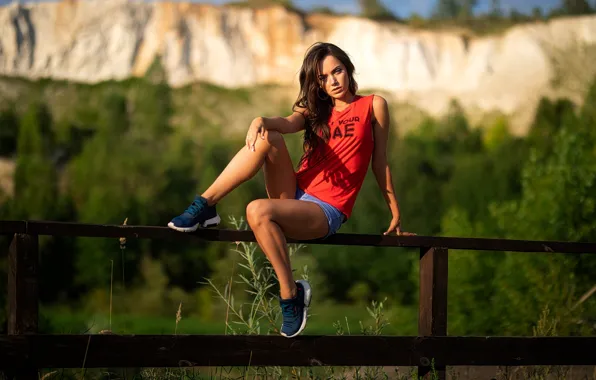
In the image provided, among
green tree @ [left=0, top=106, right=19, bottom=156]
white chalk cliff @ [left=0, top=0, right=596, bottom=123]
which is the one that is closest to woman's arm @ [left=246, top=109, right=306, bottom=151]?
green tree @ [left=0, top=106, right=19, bottom=156]

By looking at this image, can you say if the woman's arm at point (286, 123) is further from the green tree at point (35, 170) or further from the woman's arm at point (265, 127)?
the green tree at point (35, 170)

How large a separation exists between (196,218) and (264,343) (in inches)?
24.2

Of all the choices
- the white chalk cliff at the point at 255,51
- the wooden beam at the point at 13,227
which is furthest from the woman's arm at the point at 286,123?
the white chalk cliff at the point at 255,51

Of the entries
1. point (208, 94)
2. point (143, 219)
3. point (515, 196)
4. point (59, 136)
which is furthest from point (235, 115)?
point (515, 196)

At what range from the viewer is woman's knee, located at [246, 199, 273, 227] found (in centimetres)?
397

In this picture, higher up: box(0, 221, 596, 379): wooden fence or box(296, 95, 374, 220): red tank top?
box(296, 95, 374, 220): red tank top

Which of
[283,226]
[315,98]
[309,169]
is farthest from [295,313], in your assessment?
[315,98]

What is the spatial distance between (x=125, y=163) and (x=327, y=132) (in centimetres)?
6250

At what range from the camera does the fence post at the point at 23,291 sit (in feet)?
11.7

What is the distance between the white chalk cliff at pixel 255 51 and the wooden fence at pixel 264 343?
8751 centimetres

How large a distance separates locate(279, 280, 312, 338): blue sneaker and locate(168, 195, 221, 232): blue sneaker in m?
0.48

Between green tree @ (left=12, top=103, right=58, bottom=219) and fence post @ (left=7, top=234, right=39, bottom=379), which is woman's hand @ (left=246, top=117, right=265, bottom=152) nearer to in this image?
fence post @ (left=7, top=234, right=39, bottom=379)

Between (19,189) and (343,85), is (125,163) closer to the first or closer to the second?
(19,189)

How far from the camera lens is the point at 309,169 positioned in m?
4.48
